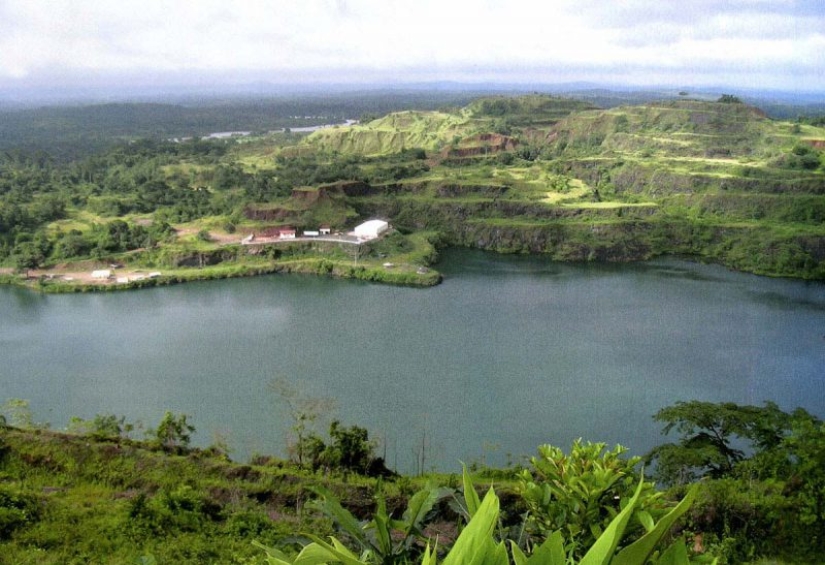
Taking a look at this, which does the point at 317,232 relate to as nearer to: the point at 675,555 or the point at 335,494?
the point at 335,494

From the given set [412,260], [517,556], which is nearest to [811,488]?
[517,556]

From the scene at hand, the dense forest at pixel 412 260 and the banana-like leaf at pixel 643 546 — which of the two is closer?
the banana-like leaf at pixel 643 546

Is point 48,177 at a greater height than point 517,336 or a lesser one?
greater

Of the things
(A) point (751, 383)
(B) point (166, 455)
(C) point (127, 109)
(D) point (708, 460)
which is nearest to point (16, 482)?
(B) point (166, 455)

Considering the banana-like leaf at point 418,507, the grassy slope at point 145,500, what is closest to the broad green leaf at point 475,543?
the banana-like leaf at point 418,507

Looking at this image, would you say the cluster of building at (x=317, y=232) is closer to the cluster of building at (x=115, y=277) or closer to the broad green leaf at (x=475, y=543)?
the cluster of building at (x=115, y=277)

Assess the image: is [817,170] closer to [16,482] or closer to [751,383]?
[751,383]

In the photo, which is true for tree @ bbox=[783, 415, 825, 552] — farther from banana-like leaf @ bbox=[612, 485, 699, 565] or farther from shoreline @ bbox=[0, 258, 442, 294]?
shoreline @ bbox=[0, 258, 442, 294]
